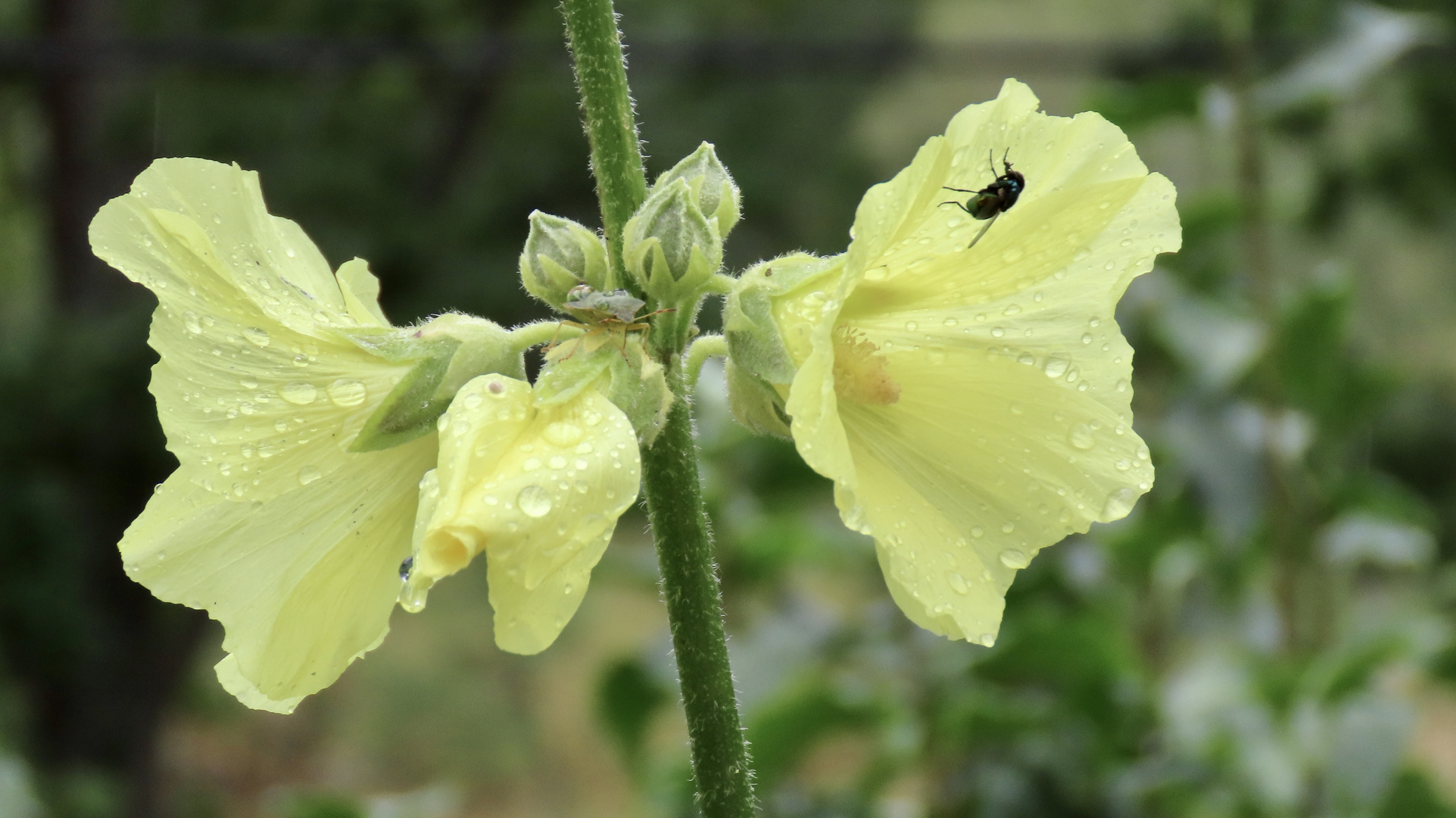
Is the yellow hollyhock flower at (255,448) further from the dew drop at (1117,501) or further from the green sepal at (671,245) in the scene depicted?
the dew drop at (1117,501)

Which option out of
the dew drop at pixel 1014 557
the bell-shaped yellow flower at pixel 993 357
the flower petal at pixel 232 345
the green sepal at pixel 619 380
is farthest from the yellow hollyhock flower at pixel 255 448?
the dew drop at pixel 1014 557

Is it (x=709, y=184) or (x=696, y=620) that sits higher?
(x=709, y=184)

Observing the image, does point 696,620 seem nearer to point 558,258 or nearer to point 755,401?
point 755,401

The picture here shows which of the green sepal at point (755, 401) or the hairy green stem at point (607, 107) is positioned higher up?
the hairy green stem at point (607, 107)

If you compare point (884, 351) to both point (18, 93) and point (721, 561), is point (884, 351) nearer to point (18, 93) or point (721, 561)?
point (721, 561)

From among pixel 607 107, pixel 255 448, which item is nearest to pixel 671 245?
pixel 607 107

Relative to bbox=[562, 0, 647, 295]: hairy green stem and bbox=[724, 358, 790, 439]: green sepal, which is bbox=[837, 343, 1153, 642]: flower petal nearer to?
bbox=[724, 358, 790, 439]: green sepal

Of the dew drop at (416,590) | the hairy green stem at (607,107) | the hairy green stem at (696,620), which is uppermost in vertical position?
the hairy green stem at (607,107)
